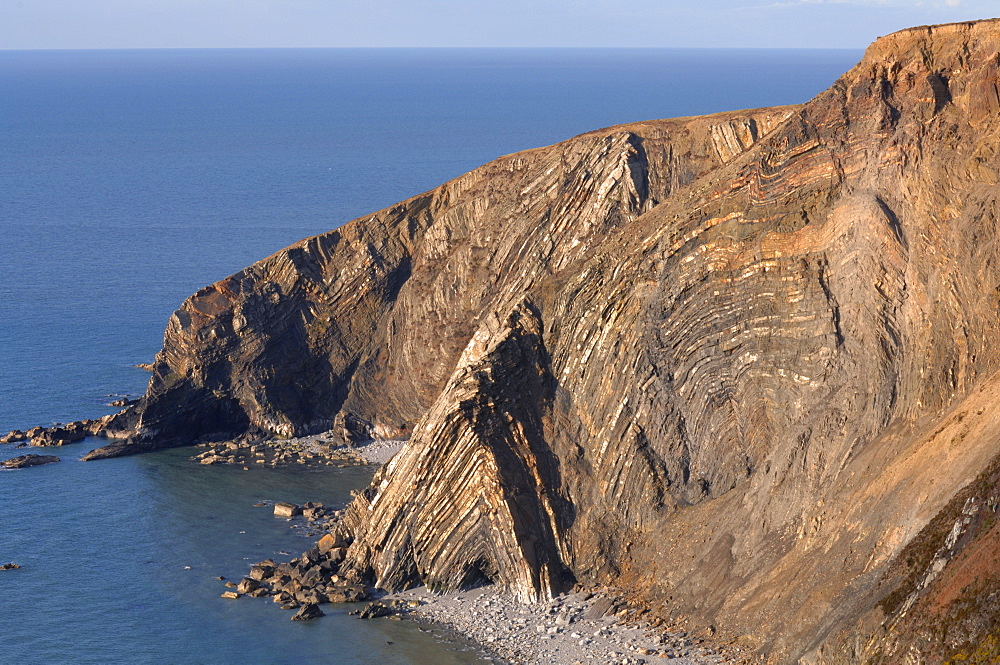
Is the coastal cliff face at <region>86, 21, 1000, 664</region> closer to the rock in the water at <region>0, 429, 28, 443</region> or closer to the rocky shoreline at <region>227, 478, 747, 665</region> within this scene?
the rocky shoreline at <region>227, 478, 747, 665</region>

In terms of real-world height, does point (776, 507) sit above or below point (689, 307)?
below

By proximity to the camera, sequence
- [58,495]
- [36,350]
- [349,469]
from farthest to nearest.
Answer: [36,350] < [349,469] < [58,495]

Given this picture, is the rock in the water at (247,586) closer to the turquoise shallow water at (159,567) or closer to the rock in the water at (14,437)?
the turquoise shallow water at (159,567)

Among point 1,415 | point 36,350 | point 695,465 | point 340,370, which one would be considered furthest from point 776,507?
point 36,350

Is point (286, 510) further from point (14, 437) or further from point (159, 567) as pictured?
point (14, 437)

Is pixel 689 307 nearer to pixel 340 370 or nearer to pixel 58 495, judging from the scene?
pixel 340 370
